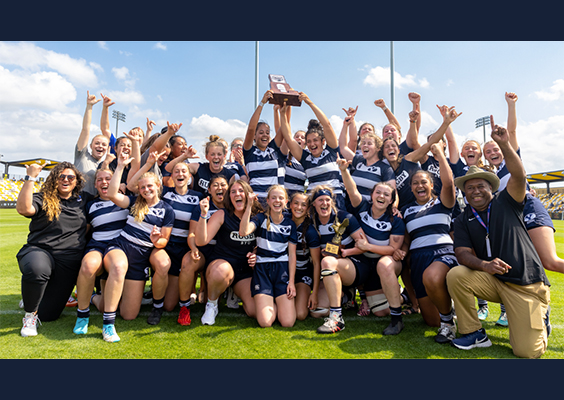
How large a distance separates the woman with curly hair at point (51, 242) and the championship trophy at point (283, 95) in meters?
2.57

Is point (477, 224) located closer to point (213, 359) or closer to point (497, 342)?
point (497, 342)

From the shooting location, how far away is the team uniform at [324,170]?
4.49 m

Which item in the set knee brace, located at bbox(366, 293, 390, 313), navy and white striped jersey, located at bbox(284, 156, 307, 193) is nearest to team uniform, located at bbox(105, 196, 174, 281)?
navy and white striped jersey, located at bbox(284, 156, 307, 193)

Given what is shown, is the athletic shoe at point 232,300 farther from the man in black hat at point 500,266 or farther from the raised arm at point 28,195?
the man in black hat at point 500,266

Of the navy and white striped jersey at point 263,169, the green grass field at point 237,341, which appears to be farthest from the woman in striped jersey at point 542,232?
the navy and white striped jersey at point 263,169

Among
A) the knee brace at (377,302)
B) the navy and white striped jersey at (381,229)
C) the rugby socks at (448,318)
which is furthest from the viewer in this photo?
the knee brace at (377,302)

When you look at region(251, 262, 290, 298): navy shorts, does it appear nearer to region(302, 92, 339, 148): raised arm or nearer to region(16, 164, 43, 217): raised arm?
region(302, 92, 339, 148): raised arm

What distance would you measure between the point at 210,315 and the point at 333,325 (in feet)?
4.37

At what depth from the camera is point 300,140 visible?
5762 mm

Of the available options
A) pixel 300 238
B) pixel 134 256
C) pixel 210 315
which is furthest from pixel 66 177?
pixel 300 238

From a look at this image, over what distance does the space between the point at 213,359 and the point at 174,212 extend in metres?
1.83

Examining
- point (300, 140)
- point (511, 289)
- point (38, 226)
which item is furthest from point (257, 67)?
point (511, 289)

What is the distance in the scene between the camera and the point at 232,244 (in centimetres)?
411

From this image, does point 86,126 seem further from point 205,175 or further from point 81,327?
point 81,327
